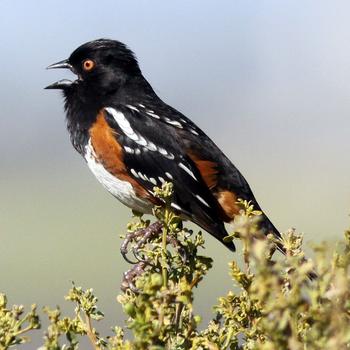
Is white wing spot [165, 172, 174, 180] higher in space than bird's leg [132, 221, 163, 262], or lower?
higher

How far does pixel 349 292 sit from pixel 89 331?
90 cm

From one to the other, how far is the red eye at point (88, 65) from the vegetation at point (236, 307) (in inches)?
88.3

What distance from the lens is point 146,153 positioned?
4.71 metres

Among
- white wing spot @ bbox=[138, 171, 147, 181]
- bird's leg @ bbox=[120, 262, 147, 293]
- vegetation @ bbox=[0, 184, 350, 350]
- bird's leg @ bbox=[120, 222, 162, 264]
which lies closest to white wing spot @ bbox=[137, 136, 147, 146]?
white wing spot @ bbox=[138, 171, 147, 181]

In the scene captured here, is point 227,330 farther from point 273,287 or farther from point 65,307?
point 65,307

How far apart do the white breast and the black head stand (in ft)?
1.92

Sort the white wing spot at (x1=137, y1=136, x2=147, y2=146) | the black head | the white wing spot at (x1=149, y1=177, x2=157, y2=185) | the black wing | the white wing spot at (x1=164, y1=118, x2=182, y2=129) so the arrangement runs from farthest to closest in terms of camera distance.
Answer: the black head
the white wing spot at (x1=164, y1=118, x2=182, y2=129)
the white wing spot at (x1=137, y1=136, x2=147, y2=146)
the white wing spot at (x1=149, y1=177, x2=157, y2=185)
the black wing

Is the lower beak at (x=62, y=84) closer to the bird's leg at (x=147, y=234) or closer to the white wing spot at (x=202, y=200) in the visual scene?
the white wing spot at (x=202, y=200)

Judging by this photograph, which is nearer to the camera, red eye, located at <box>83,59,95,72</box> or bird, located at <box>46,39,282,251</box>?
bird, located at <box>46,39,282,251</box>

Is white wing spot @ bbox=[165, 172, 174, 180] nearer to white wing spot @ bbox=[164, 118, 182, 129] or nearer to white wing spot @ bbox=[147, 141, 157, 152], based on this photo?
white wing spot @ bbox=[147, 141, 157, 152]

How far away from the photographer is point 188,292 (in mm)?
2012

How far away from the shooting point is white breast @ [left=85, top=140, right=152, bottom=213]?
4589mm

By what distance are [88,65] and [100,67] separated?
66 millimetres

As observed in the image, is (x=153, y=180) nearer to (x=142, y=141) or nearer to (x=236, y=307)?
(x=142, y=141)
